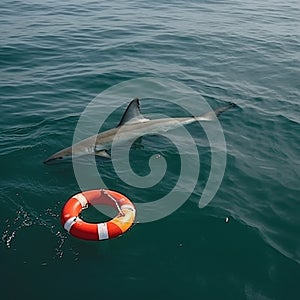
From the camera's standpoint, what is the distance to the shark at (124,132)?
10.9 meters

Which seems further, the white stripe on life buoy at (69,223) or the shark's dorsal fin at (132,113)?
the shark's dorsal fin at (132,113)

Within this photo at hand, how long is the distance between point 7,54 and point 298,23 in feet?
63.7

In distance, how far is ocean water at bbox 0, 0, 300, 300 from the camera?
24.6 feet

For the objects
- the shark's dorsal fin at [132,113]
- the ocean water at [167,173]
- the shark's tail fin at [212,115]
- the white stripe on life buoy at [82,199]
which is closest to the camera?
the ocean water at [167,173]

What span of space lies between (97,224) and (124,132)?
4.10 metres

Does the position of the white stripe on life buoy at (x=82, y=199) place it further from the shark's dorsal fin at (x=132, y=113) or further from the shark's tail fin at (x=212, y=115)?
the shark's tail fin at (x=212, y=115)

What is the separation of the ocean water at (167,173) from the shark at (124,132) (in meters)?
0.30

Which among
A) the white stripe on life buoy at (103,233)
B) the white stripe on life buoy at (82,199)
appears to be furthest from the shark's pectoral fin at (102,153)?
the white stripe on life buoy at (103,233)

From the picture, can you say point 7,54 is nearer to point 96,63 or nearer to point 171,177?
point 96,63

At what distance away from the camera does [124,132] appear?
11.5 meters

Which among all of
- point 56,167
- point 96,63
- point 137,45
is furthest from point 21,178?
point 137,45

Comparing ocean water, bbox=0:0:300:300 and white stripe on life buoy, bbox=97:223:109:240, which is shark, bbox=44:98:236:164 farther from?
white stripe on life buoy, bbox=97:223:109:240


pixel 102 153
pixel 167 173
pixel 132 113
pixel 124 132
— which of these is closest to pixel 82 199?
pixel 102 153

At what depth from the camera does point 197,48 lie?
843 inches
